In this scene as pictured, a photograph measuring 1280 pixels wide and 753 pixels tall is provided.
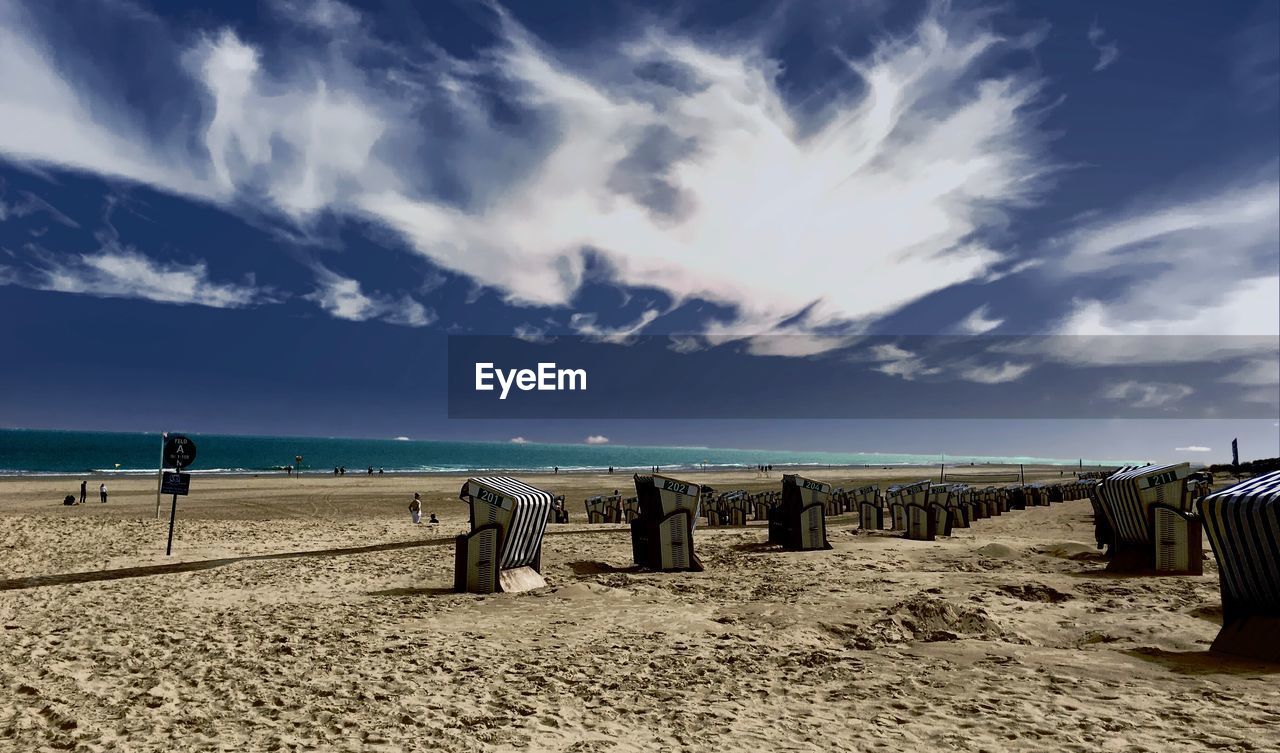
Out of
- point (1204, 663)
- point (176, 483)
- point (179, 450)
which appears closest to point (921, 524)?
point (1204, 663)

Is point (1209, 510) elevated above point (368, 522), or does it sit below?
above

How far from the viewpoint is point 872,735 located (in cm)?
543

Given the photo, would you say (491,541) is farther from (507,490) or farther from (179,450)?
(179,450)

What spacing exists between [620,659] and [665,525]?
6822mm

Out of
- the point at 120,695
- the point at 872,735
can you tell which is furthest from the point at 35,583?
the point at 872,735

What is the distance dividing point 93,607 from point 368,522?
1713cm

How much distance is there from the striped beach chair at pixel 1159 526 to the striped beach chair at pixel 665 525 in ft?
28.6

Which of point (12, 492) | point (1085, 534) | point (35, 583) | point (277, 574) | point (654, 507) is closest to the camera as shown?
point (35, 583)

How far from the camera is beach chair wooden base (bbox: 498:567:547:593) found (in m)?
11.8

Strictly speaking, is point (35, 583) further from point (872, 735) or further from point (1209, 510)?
point (1209, 510)

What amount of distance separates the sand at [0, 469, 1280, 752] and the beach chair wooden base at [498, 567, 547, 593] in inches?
17.0

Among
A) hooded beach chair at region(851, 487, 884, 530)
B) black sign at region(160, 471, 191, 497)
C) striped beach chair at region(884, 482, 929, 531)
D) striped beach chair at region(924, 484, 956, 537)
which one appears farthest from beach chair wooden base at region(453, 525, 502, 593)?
hooded beach chair at region(851, 487, 884, 530)

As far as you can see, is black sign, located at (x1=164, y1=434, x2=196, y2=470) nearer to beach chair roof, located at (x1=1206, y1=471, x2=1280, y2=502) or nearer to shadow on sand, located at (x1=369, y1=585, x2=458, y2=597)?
shadow on sand, located at (x1=369, y1=585, x2=458, y2=597)

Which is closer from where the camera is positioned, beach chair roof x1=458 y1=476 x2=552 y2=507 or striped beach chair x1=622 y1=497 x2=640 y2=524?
beach chair roof x1=458 y1=476 x2=552 y2=507
